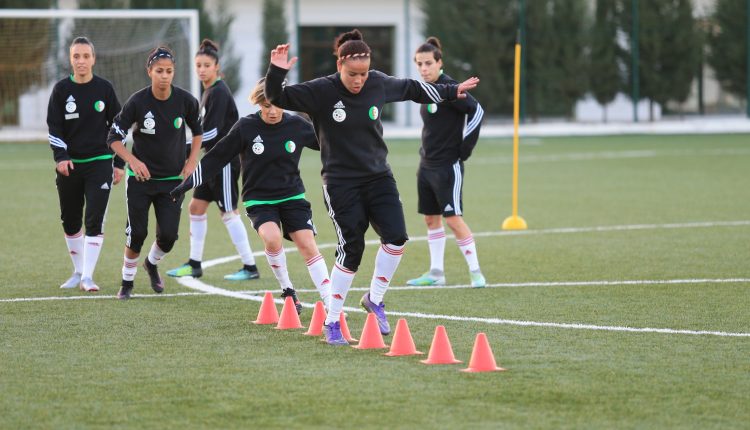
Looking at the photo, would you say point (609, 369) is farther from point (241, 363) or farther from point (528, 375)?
point (241, 363)

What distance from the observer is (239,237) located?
1109 centimetres

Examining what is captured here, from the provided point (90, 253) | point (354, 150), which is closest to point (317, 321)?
point (354, 150)

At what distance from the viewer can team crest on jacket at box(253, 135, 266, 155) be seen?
346 inches

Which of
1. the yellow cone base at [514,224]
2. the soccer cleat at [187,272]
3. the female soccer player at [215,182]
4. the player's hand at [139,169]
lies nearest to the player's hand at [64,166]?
the player's hand at [139,169]

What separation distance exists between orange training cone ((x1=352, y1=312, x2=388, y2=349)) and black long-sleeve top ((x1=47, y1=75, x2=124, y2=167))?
3.71m

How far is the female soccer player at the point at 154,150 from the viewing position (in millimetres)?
9641

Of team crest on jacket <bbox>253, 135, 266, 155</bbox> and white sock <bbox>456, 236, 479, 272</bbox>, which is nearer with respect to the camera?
team crest on jacket <bbox>253, 135, 266, 155</bbox>

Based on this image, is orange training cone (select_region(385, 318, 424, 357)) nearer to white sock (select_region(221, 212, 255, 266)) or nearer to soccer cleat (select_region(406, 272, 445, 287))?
soccer cleat (select_region(406, 272, 445, 287))

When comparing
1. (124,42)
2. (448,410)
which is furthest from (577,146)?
(448,410)

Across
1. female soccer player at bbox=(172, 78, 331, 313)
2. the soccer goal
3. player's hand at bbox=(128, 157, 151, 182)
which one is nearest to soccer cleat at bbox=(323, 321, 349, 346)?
female soccer player at bbox=(172, 78, 331, 313)

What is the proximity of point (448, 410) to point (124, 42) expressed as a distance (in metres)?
24.0

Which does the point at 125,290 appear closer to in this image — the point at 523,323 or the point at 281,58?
the point at 281,58

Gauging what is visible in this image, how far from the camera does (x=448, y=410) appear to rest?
5.96m

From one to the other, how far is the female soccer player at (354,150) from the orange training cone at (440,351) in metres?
0.88
